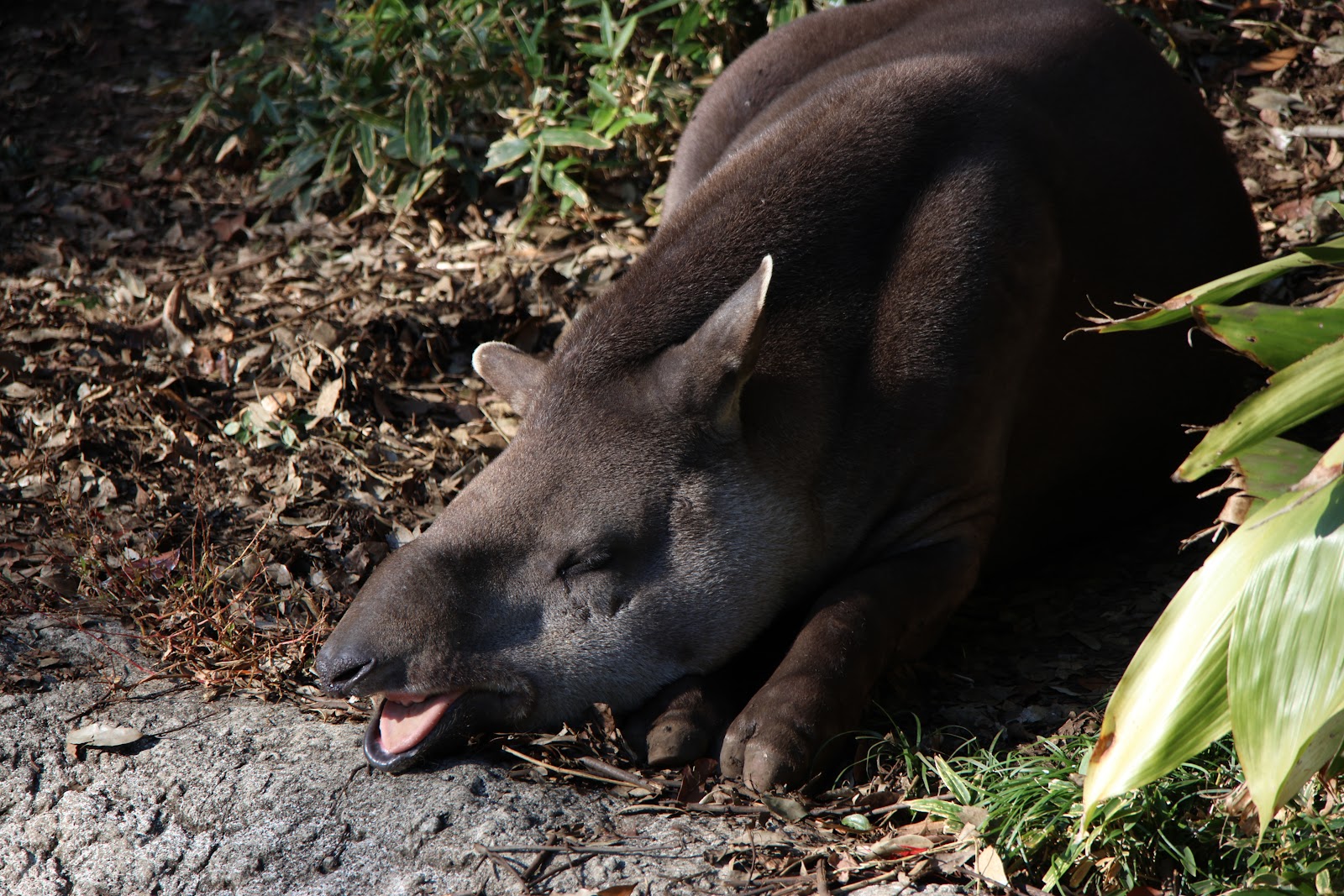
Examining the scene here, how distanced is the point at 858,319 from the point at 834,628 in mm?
975

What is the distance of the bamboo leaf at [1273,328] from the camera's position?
286cm

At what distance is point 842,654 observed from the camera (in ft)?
12.4

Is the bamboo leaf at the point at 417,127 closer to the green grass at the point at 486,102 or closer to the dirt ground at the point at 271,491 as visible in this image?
the green grass at the point at 486,102

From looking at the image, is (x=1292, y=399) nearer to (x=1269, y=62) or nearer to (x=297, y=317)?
(x=1269, y=62)

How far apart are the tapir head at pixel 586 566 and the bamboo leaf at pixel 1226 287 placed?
1.10 m

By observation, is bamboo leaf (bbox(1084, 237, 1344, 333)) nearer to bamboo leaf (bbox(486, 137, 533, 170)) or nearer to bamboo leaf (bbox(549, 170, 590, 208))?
bamboo leaf (bbox(549, 170, 590, 208))

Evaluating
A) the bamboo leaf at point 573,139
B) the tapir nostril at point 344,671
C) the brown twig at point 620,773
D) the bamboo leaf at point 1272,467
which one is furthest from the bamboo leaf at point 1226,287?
the bamboo leaf at point 573,139

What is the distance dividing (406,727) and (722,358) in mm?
1357

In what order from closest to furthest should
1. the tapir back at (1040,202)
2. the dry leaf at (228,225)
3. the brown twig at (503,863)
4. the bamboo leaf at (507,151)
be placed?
the brown twig at (503,863), the tapir back at (1040,202), the bamboo leaf at (507,151), the dry leaf at (228,225)

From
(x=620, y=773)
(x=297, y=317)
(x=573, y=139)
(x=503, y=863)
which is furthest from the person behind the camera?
(x=573, y=139)

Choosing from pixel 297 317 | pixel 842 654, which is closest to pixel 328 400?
pixel 297 317

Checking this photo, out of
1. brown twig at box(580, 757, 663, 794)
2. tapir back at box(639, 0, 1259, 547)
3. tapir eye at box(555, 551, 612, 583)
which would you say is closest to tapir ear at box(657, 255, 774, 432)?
tapir back at box(639, 0, 1259, 547)

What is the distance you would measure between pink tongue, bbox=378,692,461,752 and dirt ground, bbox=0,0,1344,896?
0.39 feet

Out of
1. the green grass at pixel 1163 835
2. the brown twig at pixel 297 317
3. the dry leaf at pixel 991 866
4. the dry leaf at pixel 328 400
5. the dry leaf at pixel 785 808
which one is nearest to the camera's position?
the green grass at pixel 1163 835
